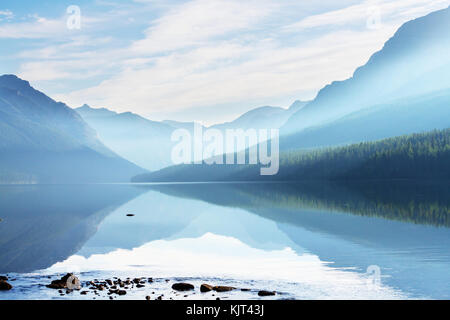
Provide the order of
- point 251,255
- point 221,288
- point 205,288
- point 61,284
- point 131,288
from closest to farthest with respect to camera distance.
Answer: point 205,288, point 221,288, point 131,288, point 61,284, point 251,255

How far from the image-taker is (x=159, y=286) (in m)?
25.1

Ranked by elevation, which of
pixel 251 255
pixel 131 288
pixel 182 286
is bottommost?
pixel 131 288

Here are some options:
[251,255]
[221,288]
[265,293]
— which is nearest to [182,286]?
[221,288]

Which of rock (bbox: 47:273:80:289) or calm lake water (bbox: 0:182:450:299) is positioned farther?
calm lake water (bbox: 0:182:450:299)

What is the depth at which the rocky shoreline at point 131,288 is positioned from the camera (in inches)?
896

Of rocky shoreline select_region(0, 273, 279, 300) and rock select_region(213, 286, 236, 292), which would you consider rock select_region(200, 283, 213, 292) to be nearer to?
rocky shoreline select_region(0, 273, 279, 300)

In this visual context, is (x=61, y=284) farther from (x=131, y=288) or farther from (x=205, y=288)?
(x=205, y=288)

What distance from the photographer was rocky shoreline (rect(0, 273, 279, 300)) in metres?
22.8

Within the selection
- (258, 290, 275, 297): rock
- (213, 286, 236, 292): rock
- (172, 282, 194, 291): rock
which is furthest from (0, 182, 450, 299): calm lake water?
(172, 282, 194, 291): rock

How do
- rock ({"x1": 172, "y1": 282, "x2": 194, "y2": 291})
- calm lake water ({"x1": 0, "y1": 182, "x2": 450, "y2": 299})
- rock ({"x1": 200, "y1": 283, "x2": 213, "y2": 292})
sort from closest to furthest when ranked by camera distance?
rock ({"x1": 200, "y1": 283, "x2": 213, "y2": 292}), rock ({"x1": 172, "y1": 282, "x2": 194, "y2": 291}), calm lake water ({"x1": 0, "y1": 182, "x2": 450, "y2": 299})

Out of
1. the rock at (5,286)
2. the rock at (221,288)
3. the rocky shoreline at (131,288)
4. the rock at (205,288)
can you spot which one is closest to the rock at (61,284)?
the rocky shoreline at (131,288)

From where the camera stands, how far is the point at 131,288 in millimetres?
24328

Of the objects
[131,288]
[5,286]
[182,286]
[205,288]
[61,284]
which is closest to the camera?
[205,288]

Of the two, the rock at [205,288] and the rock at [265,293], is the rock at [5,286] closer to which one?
the rock at [205,288]
